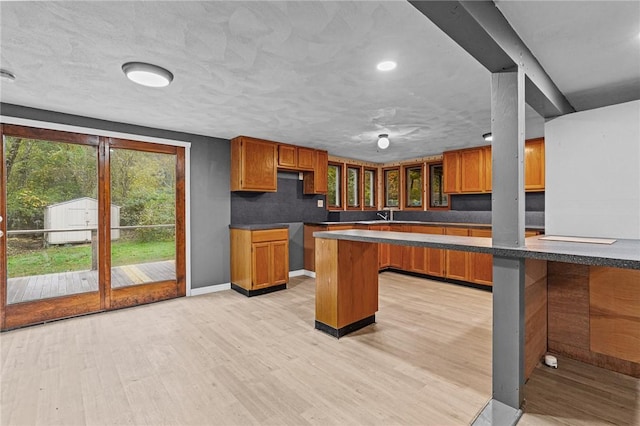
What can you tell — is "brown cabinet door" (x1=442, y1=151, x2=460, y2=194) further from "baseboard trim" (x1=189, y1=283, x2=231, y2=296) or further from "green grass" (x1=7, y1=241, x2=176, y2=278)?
"green grass" (x1=7, y1=241, x2=176, y2=278)

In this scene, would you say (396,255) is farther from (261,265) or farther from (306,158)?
(261,265)

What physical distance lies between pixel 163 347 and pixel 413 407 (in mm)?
2105

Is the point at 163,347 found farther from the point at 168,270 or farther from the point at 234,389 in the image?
the point at 168,270

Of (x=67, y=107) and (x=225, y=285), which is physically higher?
(x=67, y=107)

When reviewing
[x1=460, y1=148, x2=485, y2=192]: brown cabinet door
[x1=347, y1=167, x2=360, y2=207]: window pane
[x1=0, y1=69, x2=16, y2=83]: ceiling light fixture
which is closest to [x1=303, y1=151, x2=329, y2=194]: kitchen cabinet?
[x1=347, y1=167, x2=360, y2=207]: window pane

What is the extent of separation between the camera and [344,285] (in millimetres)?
2855

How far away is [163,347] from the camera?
265 cm

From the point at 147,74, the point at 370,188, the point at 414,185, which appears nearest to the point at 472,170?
the point at 414,185

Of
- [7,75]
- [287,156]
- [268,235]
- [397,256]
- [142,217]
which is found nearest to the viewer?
[7,75]

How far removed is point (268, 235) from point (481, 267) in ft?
10.4

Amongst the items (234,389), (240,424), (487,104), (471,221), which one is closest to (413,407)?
(240,424)

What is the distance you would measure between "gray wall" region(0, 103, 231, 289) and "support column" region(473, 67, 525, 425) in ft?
11.9

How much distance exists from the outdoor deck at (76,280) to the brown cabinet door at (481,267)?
4.33 metres

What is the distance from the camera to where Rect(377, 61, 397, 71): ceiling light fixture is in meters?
2.21
